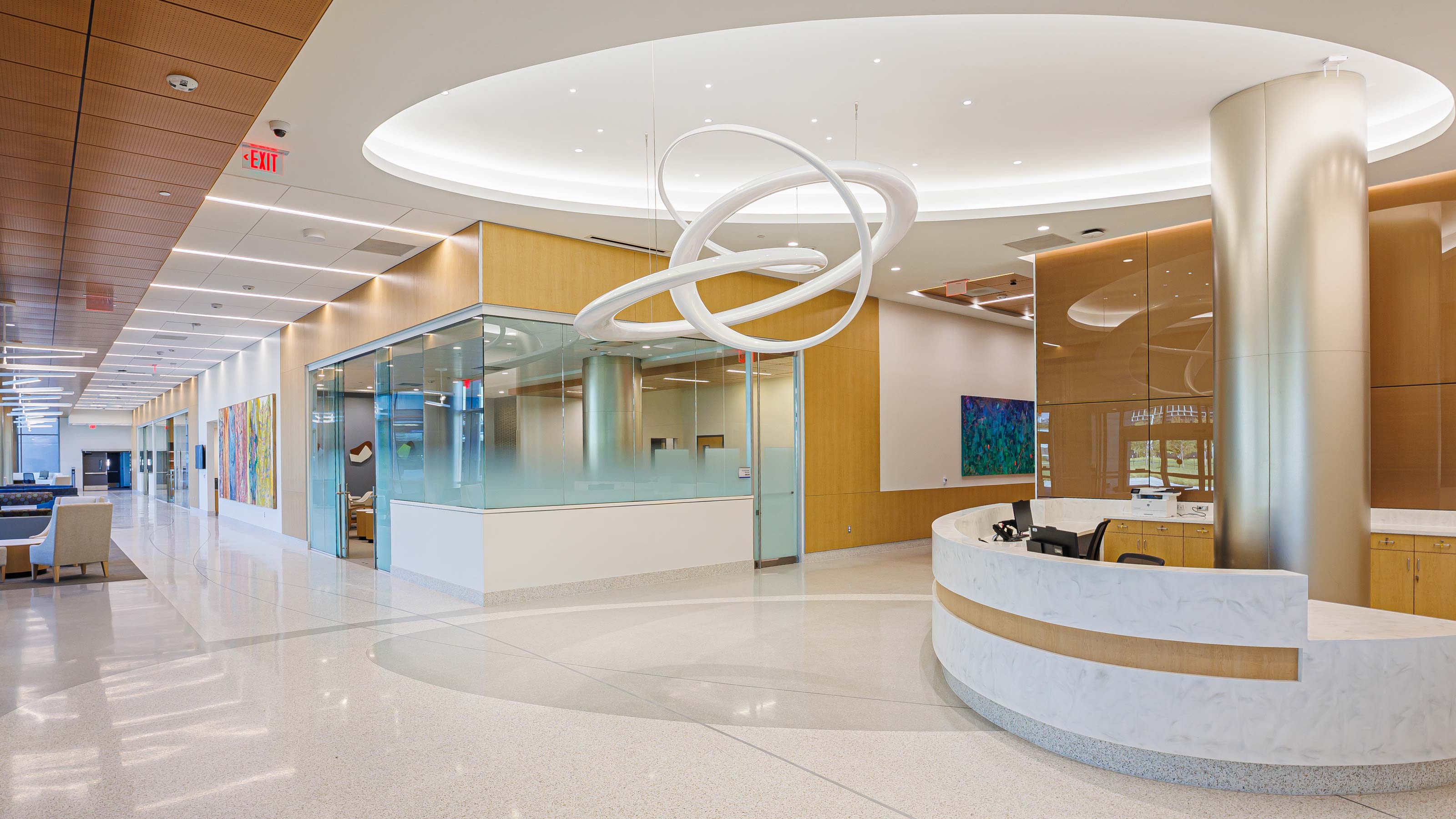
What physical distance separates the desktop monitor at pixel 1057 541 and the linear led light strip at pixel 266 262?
942 centimetres

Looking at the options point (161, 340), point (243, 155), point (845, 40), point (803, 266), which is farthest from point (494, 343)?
point (161, 340)

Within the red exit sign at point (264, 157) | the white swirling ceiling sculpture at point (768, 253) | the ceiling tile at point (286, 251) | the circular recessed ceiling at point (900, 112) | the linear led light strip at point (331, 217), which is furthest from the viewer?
the ceiling tile at point (286, 251)

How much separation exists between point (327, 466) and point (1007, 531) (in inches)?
442

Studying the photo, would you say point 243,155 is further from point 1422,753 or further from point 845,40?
point 1422,753

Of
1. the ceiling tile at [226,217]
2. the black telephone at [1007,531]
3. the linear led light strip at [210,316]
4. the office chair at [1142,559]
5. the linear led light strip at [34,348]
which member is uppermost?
the ceiling tile at [226,217]

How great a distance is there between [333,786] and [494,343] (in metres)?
5.74

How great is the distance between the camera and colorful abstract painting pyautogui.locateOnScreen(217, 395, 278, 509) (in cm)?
1627

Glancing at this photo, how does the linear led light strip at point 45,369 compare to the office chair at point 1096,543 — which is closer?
the office chair at point 1096,543

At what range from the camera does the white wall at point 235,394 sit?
16141 millimetres

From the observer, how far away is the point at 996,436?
51.6 ft

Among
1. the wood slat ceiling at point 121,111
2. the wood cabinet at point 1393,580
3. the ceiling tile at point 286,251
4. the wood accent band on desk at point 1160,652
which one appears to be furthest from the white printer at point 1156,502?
the ceiling tile at point 286,251

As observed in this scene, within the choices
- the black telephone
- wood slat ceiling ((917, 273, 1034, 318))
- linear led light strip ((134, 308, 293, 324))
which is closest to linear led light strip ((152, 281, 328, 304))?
linear led light strip ((134, 308, 293, 324))

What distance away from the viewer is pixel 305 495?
14.2 m

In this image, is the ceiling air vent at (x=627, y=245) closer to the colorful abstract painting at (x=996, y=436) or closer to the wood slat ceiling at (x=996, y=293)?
the wood slat ceiling at (x=996, y=293)
